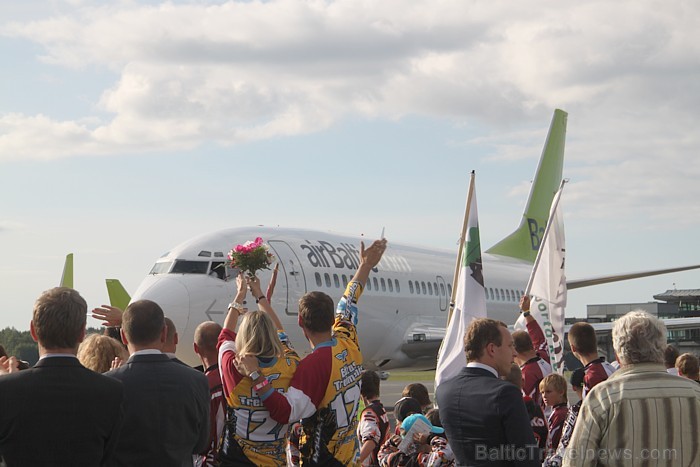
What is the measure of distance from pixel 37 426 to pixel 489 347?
2305 mm

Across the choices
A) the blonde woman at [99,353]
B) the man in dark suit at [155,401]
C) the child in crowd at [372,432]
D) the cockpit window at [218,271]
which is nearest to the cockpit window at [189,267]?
the cockpit window at [218,271]

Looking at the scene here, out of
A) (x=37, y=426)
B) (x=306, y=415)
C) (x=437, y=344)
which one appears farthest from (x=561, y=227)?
(x=437, y=344)

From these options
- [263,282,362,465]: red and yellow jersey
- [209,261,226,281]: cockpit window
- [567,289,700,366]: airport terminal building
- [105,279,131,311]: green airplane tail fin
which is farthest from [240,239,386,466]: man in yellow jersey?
[567,289,700,366]: airport terminal building

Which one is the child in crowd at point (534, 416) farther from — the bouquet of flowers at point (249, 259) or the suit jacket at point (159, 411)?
the suit jacket at point (159, 411)

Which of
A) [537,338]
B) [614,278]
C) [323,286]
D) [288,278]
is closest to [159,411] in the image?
[537,338]

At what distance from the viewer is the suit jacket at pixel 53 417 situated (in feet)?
14.0

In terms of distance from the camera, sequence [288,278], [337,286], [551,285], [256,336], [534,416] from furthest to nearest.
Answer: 1. [337,286]
2. [288,278]
3. [551,285]
4. [534,416]
5. [256,336]

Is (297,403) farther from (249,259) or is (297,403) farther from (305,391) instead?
(249,259)

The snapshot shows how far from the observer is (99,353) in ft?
18.3

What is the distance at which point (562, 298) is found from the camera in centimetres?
1104

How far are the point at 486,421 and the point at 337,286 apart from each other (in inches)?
587

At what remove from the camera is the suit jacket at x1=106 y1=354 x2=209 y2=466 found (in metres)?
4.88

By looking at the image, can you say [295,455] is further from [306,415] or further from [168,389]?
[168,389]

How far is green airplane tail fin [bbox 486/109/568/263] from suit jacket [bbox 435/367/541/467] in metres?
27.4
